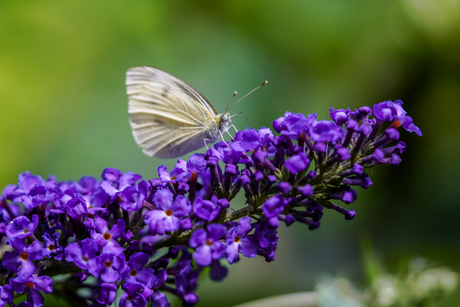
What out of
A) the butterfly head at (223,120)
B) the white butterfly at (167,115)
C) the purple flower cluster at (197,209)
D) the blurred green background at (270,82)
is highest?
the blurred green background at (270,82)

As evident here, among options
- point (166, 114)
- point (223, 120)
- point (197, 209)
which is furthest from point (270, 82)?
point (197, 209)

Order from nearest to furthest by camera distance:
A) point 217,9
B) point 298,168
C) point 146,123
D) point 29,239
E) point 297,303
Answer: point 298,168, point 29,239, point 297,303, point 146,123, point 217,9

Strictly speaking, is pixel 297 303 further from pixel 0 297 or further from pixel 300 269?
pixel 300 269

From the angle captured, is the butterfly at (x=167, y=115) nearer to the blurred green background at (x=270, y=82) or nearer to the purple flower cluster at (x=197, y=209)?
the purple flower cluster at (x=197, y=209)

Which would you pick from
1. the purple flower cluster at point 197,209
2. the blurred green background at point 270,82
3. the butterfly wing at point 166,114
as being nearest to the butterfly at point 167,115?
the butterfly wing at point 166,114

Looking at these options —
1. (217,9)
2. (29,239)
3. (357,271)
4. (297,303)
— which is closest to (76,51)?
(217,9)

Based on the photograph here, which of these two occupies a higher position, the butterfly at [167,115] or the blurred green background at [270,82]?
the blurred green background at [270,82]

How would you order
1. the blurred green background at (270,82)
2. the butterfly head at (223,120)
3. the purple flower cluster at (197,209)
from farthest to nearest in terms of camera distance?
1. the blurred green background at (270,82)
2. the butterfly head at (223,120)
3. the purple flower cluster at (197,209)

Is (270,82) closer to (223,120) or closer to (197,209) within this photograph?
(223,120)
